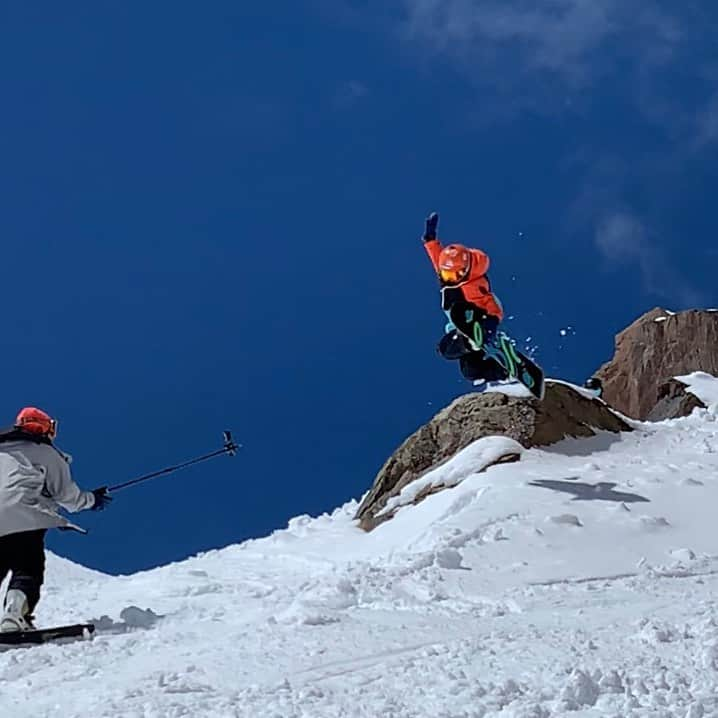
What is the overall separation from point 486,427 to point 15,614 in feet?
33.5

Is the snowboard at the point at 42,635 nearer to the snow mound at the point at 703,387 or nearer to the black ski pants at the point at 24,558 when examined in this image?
the black ski pants at the point at 24,558

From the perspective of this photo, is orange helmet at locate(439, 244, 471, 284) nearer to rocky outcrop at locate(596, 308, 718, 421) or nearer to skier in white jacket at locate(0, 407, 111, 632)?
skier in white jacket at locate(0, 407, 111, 632)

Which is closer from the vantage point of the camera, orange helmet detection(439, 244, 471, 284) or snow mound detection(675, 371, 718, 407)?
orange helmet detection(439, 244, 471, 284)

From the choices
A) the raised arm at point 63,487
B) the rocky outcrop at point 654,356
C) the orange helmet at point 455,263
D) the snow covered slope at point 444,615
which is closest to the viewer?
the snow covered slope at point 444,615

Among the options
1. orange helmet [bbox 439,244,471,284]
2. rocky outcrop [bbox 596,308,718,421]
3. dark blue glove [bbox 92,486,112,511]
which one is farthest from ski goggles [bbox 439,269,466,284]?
rocky outcrop [bbox 596,308,718,421]

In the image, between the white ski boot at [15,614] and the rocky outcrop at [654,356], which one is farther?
the rocky outcrop at [654,356]

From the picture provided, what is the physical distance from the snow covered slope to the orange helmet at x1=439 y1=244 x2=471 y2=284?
2.90 m

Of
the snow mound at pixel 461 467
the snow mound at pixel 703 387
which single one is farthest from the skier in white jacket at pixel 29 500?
the snow mound at pixel 703 387

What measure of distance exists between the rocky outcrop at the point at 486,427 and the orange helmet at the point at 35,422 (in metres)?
7.55

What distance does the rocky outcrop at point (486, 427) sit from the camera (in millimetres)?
15812

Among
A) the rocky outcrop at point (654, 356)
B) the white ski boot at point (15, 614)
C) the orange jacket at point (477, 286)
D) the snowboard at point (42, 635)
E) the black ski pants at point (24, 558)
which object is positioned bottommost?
the snowboard at point (42, 635)

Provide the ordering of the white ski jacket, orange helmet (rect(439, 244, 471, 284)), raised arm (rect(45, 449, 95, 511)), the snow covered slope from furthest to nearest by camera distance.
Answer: orange helmet (rect(439, 244, 471, 284)), raised arm (rect(45, 449, 95, 511)), the white ski jacket, the snow covered slope

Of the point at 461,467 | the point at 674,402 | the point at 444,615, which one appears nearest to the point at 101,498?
the point at 444,615

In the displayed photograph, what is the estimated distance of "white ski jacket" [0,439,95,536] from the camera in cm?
782
